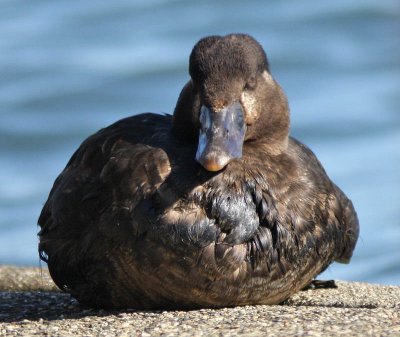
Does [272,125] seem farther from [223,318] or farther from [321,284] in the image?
[223,318]

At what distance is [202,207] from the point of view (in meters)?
5.73

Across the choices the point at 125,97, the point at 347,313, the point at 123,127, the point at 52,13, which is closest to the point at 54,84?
the point at 125,97

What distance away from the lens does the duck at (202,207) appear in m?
5.67

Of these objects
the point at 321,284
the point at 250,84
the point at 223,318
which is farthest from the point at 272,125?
the point at 223,318

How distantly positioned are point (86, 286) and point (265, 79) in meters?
1.41

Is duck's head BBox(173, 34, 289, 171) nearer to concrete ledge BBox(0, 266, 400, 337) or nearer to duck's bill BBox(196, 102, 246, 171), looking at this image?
duck's bill BBox(196, 102, 246, 171)

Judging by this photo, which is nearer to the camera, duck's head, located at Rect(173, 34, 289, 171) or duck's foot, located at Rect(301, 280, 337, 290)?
duck's head, located at Rect(173, 34, 289, 171)

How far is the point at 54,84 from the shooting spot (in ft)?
46.7

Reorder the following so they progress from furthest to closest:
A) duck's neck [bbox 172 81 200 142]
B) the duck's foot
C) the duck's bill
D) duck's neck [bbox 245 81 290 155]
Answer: the duck's foot, duck's neck [bbox 245 81 290 155], duck's neck [bbox 172 81 200 142], the duck's bill

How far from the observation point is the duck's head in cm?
571

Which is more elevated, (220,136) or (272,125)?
(272,125)

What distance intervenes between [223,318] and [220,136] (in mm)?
875

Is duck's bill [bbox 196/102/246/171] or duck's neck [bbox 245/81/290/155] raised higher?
duck's neck [bbox 245/81/290/155]

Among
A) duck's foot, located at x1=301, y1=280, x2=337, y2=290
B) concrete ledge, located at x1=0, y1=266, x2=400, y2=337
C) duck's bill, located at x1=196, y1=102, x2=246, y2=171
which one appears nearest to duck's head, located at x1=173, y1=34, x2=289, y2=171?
duck's bill, located at x1=196, y1=102, x2=246, y2=171
